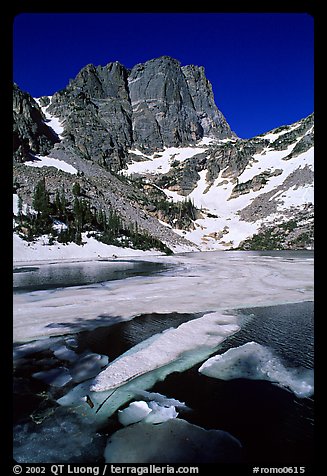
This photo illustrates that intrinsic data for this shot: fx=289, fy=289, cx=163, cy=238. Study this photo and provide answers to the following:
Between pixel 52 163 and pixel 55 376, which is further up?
pixel 52 163

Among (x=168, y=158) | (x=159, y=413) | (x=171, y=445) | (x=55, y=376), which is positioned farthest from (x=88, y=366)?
(x=168, y=158)

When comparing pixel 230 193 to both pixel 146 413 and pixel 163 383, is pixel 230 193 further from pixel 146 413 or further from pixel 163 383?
pixel 146 413

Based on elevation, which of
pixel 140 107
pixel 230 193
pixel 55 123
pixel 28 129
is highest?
pixel 140 107

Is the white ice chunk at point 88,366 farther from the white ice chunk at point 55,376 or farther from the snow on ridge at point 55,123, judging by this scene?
the snow on ridge at point 55,123

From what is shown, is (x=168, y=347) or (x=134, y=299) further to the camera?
(x=134, y=299)

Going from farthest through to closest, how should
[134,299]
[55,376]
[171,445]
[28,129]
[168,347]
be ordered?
[28,129] → [134,299] → [168,347] → [55,376] → [171,445]

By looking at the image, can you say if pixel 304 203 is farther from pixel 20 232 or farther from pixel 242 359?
pixel 242 359

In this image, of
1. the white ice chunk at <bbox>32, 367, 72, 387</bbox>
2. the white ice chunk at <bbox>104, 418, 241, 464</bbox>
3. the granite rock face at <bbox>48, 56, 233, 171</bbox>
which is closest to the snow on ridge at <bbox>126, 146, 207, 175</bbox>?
the granite rock face at <bbox>48, 56, 233, 171</bbox>
